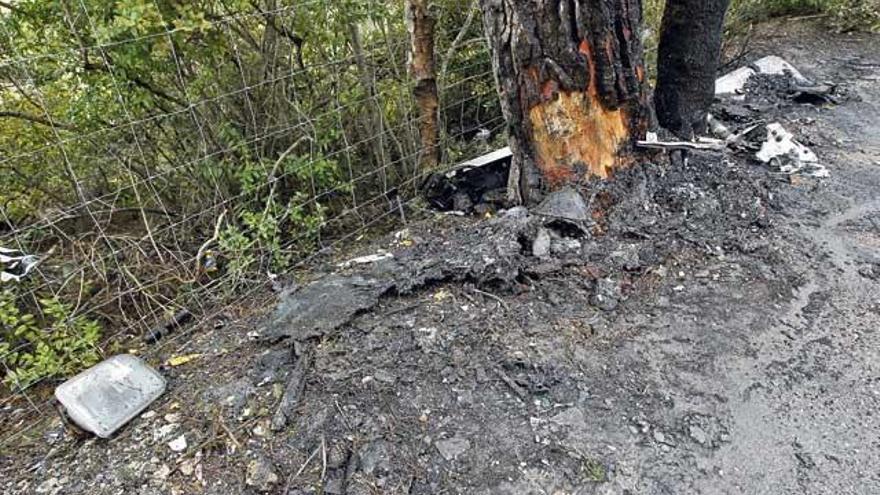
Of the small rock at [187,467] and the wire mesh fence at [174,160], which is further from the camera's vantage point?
the wire mesh fence at [174,160]

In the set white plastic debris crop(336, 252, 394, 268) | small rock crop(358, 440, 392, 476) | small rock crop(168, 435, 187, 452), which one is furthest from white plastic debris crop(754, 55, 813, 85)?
small rock crop(168, 435, 187, 452)

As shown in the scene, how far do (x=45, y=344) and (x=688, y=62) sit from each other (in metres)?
3.24

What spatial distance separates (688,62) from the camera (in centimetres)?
297

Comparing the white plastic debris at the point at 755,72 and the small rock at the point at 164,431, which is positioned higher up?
the white plastic debris at the point at 755,72

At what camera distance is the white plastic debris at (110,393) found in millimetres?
1797

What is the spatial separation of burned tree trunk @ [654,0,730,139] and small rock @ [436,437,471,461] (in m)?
2.24

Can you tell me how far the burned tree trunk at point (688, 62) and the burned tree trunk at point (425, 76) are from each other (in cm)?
126

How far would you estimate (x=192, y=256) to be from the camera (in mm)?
2646

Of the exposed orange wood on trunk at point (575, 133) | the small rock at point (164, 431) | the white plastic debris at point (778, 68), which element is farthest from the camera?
the white plastic debris at point (778, 68)

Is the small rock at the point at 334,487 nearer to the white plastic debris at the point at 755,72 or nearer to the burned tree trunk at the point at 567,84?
the burned tree trunk at the point at 567,84

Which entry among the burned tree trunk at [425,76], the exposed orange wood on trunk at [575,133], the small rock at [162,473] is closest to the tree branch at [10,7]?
the burned tree trunk at [425,76]

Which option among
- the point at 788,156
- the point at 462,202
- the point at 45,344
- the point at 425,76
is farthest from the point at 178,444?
the point at 788,156

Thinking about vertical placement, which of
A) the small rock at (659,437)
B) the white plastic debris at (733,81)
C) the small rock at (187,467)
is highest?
the white plastic debris at (733,81)

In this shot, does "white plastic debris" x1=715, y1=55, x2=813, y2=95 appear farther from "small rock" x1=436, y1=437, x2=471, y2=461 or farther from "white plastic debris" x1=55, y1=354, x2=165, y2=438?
"white plastic debris" x1=55, y1=354, x2=165, y2=438
